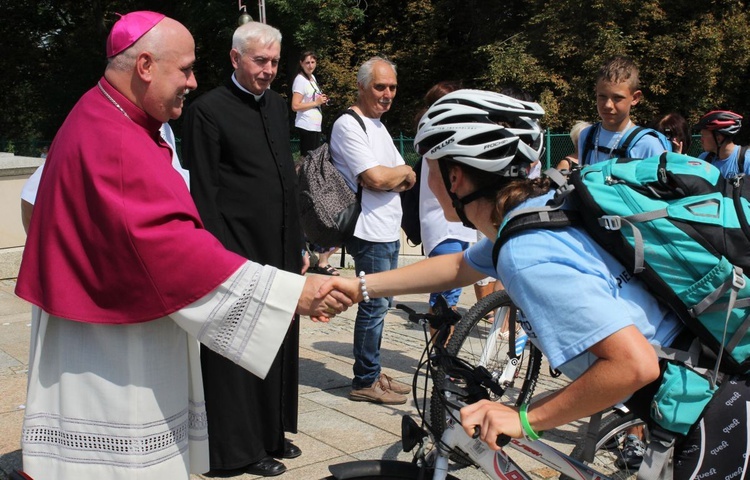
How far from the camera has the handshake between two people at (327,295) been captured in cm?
294

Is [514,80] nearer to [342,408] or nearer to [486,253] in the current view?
[342,408]

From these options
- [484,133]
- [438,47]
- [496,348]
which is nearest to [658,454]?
[484,133]

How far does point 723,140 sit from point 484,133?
20.1 ft

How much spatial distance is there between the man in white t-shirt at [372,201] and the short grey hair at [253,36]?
106 centimetres

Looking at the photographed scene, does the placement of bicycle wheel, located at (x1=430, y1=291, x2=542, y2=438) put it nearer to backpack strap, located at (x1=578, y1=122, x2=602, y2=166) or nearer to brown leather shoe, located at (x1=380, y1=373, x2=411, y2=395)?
brown leather shoe, located at (x1=380, y1=373, x2=411, y2=395)

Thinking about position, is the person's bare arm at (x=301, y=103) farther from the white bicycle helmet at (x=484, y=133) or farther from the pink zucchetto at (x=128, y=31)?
the white bicycle helmet at (x=484, y=133)

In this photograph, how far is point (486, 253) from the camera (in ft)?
9.20

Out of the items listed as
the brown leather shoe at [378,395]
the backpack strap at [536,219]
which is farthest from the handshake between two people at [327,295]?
the brown leather shoe at [378,395]

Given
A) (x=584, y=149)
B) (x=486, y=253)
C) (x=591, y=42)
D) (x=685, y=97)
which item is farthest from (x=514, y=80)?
(x=486, y=253)

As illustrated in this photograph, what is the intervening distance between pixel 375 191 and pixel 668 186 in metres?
3.23

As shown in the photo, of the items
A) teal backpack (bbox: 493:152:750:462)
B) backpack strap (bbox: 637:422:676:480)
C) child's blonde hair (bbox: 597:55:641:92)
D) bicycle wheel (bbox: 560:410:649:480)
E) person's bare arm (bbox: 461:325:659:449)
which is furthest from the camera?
child's blonde hair (bbox: 597:55:641:92)

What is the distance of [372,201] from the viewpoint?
17.6 ft

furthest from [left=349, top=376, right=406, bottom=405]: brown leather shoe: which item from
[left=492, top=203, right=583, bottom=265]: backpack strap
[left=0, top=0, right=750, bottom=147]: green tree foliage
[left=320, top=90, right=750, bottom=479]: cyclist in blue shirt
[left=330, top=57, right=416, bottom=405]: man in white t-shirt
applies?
[left=0, top=0, right=750, bottom=147]: green tree foliage

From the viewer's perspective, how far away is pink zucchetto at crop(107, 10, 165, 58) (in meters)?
2.68
